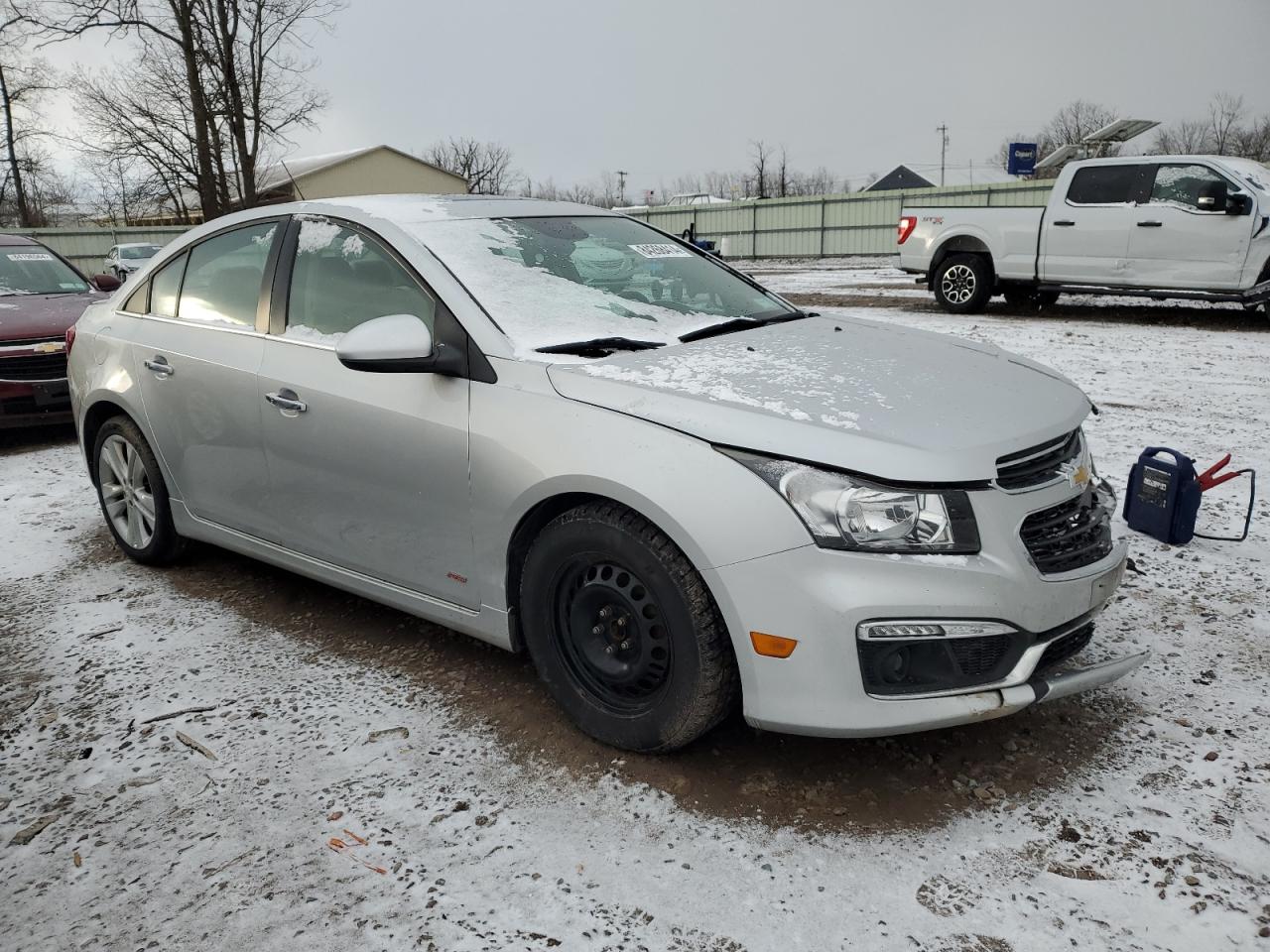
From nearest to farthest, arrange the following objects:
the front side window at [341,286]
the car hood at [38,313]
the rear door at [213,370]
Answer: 1. the front side window at [341,286]
2. the rear door at [213,370]
3. the car hood at [38,313]

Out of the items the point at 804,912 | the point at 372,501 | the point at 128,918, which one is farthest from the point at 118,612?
the point at 804,912

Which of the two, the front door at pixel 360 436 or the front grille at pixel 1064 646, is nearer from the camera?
the front grille at pixel 1064 646

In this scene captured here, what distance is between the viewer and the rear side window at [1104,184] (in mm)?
11680

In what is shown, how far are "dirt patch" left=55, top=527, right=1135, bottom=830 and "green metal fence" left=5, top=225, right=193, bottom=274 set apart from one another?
34.6m

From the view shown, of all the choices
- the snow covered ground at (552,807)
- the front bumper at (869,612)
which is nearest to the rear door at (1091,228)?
the snow covered ground at (552,807)

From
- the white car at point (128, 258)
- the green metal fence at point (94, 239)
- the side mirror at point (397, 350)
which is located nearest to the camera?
the side mirror at point (397, 350)

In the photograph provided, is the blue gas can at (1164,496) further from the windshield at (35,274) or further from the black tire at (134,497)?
the windshield at (35,274)

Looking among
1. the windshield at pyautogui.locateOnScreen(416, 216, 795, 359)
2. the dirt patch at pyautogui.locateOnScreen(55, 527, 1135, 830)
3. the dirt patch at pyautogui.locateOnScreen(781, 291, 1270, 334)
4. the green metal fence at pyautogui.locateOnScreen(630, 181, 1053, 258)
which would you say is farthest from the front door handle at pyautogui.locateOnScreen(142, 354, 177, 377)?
the green metal fence at pyautogui.locateOnScreen(630, 181, 1053, 258)

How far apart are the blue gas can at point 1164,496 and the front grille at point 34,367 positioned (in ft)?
24.3

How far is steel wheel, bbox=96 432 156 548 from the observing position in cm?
444

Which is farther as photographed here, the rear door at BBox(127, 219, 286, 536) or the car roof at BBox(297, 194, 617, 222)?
the rear door at BBox(127, 219, 286, 536)

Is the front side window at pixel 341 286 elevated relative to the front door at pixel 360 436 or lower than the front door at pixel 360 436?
elevated

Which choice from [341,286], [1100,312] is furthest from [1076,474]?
[1100,312]

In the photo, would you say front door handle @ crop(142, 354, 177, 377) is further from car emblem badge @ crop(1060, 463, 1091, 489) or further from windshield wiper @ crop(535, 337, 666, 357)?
car emblem badge @ crop(1060, 463, 1091, 489)
